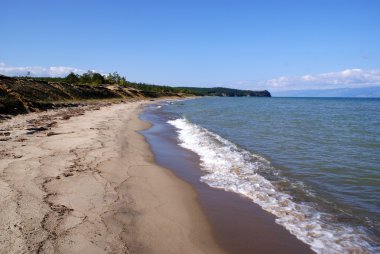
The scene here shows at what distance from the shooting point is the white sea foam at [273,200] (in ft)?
20.0

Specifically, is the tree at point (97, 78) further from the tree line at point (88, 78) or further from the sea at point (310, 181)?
the sea at point (310, 181)

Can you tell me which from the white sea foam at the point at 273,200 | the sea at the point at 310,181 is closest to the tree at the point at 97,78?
the sea at the point at 310,181

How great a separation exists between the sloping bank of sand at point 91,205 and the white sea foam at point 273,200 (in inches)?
63.4

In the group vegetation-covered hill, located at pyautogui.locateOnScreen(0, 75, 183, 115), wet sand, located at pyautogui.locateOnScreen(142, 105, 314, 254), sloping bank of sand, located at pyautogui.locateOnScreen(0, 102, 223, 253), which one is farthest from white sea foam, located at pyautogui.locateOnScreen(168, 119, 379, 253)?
vegetation-covered hill, located at pyautogui.locateOnScreen(0, 75, 183, 115)

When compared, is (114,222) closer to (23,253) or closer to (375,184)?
(23,253)

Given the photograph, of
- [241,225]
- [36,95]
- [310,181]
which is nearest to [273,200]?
[241,225]

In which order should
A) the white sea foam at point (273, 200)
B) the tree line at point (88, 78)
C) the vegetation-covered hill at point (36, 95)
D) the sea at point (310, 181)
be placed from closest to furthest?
the white sea foam at point (273, 200), the sea at point (310, 181), the vegetation-covered hill at point (36, 95), the tree line at point (88, 78)

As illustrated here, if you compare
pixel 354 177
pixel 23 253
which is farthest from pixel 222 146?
pixel 23 253

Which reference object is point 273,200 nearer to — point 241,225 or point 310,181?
point 241,225

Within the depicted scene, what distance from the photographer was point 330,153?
47.7ft

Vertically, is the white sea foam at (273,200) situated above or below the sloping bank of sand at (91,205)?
below

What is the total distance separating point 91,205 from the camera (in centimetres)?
681

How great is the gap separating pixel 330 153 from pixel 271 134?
6.56 m

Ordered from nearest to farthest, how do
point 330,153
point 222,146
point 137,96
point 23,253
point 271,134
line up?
point 23,253, point 330,153, point 222,146, point 271,134, point 137,96
